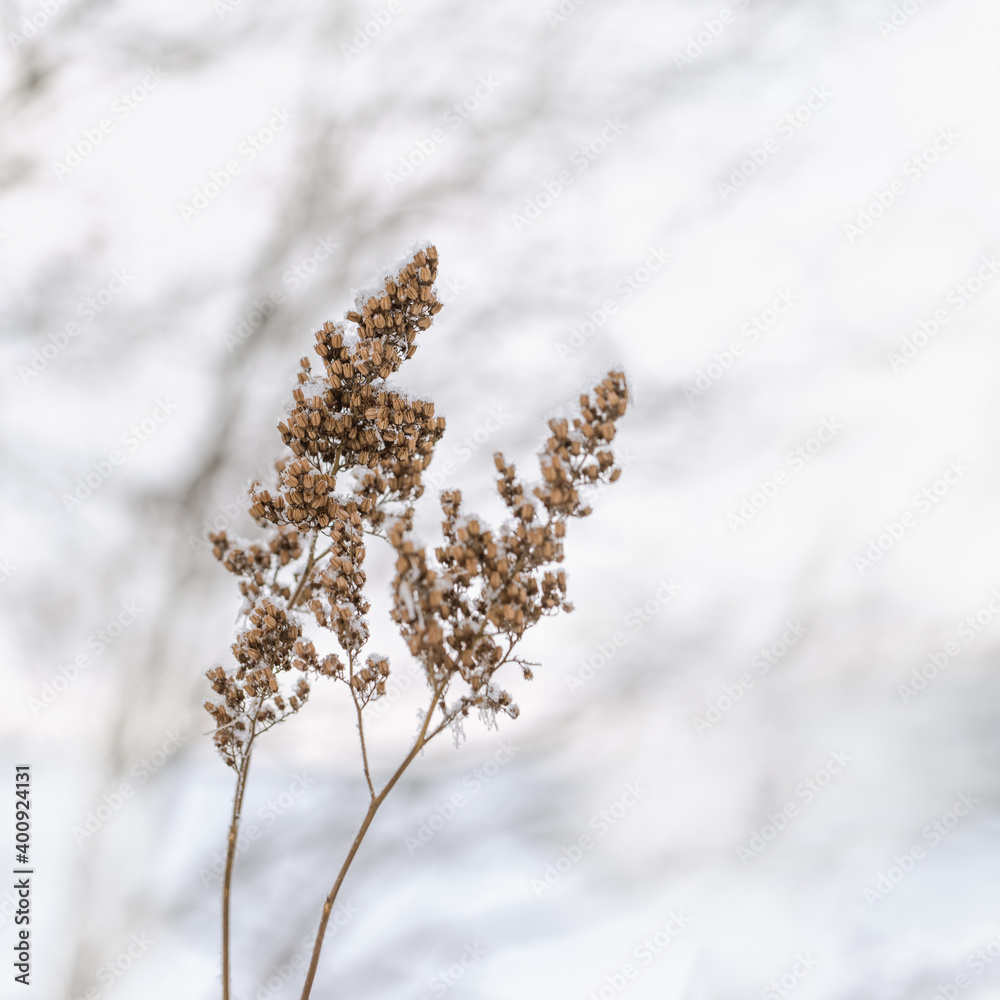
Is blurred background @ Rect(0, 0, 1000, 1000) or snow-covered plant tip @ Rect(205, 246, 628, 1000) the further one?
blurred background @ Rect(0, 0, 1000, 1000)

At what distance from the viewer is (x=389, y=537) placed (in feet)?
1.54

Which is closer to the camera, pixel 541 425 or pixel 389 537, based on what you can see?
pixel 389 537

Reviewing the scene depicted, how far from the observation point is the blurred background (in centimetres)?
93

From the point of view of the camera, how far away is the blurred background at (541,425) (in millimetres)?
930

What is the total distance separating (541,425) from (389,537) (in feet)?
1.62

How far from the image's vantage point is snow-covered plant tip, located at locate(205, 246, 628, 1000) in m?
0.47

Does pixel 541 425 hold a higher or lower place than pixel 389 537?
higher

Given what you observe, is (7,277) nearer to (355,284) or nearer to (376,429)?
(355,284)

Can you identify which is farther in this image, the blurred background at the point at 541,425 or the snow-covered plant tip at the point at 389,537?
the blurred background at the point at 541,425

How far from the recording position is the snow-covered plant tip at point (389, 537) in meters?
0.47

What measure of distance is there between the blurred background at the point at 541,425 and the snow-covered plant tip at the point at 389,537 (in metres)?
0.42

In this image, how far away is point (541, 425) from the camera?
3.06 feet

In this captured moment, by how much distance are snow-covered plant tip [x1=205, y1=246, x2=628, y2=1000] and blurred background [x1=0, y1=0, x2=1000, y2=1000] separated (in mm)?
415

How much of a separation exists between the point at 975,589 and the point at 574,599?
52 cm
